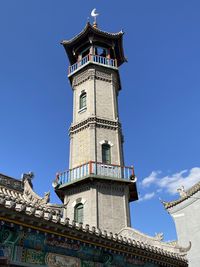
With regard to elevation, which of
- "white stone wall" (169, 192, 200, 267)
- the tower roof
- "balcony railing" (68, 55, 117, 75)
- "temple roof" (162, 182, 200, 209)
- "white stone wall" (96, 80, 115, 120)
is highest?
the tower roof

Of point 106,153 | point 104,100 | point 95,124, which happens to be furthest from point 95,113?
point 106,153

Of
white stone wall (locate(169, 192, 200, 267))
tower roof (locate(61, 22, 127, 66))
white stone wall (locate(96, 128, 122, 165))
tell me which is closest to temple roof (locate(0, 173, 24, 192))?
white stone wall (locate(96, 128, 122, 165))

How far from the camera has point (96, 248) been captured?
12203mm

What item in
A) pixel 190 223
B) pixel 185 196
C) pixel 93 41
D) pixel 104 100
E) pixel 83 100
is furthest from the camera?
pixel 93 41

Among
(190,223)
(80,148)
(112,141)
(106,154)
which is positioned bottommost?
(190,223)

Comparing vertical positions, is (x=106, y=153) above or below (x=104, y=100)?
below

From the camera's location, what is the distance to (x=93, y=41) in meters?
28.6

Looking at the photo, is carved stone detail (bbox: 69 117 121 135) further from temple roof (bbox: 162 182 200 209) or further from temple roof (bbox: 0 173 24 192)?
temple roof (bbox: 0 173 24 192)

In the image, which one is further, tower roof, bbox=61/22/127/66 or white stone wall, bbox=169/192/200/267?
tower roof, bbox=61/22/127/66


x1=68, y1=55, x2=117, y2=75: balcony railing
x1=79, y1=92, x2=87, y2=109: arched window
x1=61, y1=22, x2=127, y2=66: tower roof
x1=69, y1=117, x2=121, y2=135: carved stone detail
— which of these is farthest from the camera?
x1=61, y1=22, x2=127, y2=66: tower roof

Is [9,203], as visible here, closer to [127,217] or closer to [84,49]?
[127,217]

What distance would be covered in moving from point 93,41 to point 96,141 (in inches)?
410

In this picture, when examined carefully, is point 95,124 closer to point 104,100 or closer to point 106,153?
point 106,153

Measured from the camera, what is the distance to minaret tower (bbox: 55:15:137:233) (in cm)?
2119
